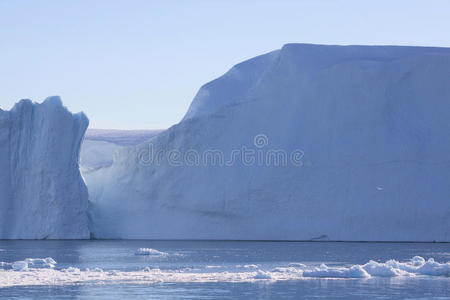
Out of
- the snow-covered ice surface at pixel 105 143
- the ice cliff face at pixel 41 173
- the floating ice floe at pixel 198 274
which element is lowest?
the floating ice floe at pixel 198 274

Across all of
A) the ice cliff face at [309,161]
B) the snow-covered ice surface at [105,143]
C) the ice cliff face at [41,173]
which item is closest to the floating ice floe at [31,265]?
the ice cliff face at [41,173]

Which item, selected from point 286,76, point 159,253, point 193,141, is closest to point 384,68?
point 286,76

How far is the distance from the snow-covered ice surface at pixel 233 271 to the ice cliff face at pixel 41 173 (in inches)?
227

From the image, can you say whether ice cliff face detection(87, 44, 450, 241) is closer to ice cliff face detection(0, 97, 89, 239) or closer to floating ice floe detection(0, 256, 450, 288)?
ice cliff face detection(0, 97, 89, 239)

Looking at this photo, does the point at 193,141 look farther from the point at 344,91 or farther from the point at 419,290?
the point at 419,290

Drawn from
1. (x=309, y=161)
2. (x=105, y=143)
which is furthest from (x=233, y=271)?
(x=105, y=143)

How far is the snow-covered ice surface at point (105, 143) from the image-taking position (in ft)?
136

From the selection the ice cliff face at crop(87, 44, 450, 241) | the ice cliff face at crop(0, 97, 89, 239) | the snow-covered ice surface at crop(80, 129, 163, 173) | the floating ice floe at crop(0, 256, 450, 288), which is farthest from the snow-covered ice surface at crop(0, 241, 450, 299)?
the snow-covered ice surface at crop(80, 129, 163, 173)

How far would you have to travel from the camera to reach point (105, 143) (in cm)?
4362

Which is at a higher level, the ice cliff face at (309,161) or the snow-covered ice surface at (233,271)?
the ice cliff face at (309,161)

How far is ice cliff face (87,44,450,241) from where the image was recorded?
2666 cm

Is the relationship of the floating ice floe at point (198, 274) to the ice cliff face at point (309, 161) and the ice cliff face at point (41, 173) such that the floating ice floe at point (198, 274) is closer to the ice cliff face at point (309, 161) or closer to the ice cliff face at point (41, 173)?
the ice cliff face at point (309, 161)

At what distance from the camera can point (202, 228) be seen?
91.3 ft

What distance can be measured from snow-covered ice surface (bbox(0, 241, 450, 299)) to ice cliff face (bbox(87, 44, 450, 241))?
15.3 ft
